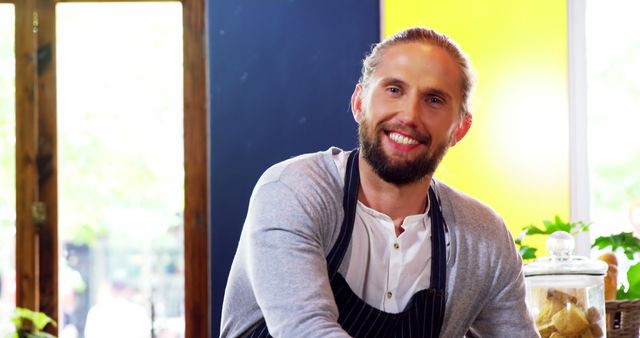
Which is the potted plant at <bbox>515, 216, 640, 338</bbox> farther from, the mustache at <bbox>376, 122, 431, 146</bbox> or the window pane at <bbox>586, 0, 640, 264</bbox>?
the window pane at <bbox>586, 0, 640, 264</bbox>

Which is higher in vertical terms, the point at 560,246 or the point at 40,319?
the point at 560,246

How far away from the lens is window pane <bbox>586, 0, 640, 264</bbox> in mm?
3521

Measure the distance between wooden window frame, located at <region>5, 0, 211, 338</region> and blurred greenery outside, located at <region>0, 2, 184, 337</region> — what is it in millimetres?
51

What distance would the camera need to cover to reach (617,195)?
3.53 metres

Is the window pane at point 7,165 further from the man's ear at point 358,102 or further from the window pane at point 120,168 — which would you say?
the man's ear at point 358,102

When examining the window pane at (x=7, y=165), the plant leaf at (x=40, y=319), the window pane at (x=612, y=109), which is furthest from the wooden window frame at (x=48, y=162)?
the window pane at (x=612, y=109)

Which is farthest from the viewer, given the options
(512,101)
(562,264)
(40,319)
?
(512,101)

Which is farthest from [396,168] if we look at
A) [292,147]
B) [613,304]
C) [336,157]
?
[292,147]

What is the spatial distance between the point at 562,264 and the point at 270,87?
1842 mm

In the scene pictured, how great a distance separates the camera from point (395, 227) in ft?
5.38

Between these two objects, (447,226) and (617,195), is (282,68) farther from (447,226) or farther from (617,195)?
(447,226)

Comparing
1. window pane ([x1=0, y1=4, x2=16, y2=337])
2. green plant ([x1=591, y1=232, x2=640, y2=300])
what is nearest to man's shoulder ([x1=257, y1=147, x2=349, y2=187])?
green plant ([x1=591, y1=232, x2=640, y2=300])

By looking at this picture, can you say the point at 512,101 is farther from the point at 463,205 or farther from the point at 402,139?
the point at 402,139

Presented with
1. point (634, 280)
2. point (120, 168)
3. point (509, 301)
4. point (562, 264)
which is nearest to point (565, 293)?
point (562, 264)
